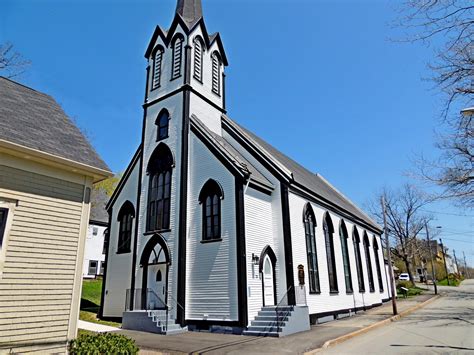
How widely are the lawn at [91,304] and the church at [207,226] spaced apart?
38.6 inches

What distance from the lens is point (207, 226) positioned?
1661cm

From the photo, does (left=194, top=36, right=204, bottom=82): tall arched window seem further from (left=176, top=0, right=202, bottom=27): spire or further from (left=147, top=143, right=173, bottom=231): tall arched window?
(left=147, top=143, right=173, bottom=231): tall arched window

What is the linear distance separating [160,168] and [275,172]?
674 cm

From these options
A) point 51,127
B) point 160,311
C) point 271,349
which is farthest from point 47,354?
point 160,311

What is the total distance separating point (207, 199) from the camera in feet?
56.2

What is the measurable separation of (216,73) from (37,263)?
711 inches

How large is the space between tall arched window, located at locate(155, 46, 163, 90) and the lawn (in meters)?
14.6

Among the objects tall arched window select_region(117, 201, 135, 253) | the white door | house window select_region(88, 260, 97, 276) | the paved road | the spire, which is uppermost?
the spire

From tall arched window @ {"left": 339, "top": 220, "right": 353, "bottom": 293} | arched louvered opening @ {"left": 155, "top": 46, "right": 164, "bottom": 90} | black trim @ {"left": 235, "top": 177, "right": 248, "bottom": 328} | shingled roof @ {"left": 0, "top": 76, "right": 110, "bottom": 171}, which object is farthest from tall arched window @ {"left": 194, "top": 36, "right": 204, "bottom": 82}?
tall arched window @ {"left": 339, "top": 220, "right": 353, "bottom": 293}

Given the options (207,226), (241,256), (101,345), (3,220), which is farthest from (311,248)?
(3,220)

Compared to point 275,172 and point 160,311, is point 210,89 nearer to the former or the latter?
point 275,172

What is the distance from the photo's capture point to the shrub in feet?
23.7

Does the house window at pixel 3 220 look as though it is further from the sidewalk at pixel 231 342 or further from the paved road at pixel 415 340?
the paved road at pixel 415 340

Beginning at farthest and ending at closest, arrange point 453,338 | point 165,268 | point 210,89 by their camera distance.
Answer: point 210,89, point 165,268, point 453,338
